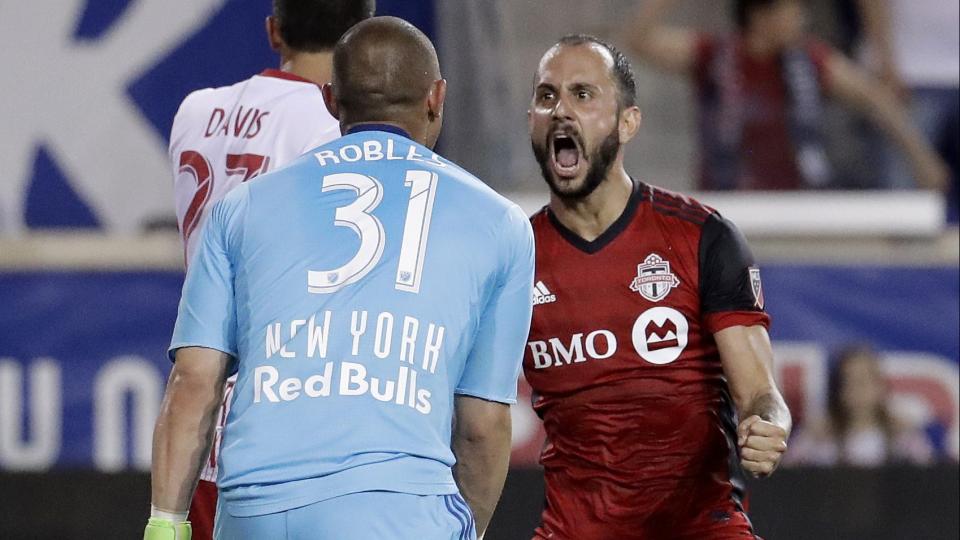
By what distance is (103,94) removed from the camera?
7.64m

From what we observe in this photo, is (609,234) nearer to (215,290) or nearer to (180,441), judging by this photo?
(215,290)

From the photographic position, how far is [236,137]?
3.90 metres

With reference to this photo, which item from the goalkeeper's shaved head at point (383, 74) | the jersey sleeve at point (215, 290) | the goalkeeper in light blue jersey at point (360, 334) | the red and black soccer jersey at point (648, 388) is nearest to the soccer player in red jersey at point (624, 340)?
the red and black soccer jersey at point (648, 388)

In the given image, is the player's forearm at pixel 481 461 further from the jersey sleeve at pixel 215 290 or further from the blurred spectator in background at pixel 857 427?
the blurred spectator in background at pixel 857 427

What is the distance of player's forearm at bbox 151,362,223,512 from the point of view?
2971mm

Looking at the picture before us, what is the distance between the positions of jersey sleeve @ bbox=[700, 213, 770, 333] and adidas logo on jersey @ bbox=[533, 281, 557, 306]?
404 mm

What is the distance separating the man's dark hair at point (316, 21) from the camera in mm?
3980

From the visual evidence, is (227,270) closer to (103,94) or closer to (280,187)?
(280,187)

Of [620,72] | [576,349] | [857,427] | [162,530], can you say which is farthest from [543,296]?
[857,427]

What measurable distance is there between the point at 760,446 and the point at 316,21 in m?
1.56

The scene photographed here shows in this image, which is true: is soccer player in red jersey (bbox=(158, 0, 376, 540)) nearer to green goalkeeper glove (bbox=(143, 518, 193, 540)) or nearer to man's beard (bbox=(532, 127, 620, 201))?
man's beard (bbox=(532, 127, 620, 201))

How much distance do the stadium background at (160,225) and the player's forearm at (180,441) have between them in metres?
4.20

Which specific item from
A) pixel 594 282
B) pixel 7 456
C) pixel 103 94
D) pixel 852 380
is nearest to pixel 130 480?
pixel 7 456

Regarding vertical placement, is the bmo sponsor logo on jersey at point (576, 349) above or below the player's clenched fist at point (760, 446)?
above
